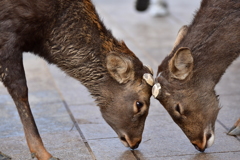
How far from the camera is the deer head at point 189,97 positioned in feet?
19.1

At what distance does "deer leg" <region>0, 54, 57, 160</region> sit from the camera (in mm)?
5707

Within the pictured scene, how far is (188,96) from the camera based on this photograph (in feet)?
19.2

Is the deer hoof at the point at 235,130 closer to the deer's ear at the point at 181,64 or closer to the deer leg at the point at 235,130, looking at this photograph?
the deer leg at the point at 235,130

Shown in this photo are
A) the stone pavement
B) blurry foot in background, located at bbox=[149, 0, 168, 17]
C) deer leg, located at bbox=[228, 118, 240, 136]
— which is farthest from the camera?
blurry foot in background, located at bbox=[149, 0, 168, 17]

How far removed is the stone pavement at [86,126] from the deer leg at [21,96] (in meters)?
0.28

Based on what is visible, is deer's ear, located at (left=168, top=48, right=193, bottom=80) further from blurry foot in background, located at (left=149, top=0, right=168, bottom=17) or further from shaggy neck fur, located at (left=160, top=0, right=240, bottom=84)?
blurry foot in background, located at (left=149, top=0, right=168, bottom=17)

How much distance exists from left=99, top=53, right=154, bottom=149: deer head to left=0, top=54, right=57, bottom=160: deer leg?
2.67 ft

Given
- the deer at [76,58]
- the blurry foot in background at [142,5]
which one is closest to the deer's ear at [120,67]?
the deer at [76,58]

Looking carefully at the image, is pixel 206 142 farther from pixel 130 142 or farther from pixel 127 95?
pixel 127 95

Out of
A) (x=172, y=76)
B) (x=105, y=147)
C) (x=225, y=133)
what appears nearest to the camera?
(x=172, y=76)

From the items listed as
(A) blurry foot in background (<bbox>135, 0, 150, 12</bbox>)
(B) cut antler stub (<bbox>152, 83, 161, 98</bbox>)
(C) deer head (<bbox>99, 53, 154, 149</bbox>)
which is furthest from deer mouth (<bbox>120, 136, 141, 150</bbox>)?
(A) blurry foot in background (<bbox>135, 0, 150, 12</bbox>)

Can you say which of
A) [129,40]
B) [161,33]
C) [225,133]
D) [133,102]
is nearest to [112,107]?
[133,102]

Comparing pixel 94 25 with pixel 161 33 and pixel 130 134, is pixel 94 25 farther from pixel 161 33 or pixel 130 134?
pixel 161 33

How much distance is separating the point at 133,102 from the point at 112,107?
10.1 inches
